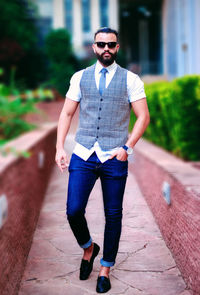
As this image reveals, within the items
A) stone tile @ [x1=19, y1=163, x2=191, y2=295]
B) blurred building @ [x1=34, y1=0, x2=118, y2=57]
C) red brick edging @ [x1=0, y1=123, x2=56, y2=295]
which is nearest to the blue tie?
red brick edging @ [x1=0, y1=123, x2=56, y2=295]

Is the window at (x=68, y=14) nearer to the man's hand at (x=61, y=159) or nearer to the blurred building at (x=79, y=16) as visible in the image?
the blurred building at (x=79, y=16)

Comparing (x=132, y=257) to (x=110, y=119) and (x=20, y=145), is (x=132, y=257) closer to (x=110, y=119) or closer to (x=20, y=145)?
(x=110, y=119)

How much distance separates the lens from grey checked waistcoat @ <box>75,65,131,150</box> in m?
3.41

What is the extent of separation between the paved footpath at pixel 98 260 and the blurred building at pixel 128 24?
16.4 m

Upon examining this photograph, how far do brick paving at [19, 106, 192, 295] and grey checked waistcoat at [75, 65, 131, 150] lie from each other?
1064 millimetres

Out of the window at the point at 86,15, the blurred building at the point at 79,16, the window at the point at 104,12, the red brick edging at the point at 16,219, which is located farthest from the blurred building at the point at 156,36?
the red brick edging at the point at 16,219

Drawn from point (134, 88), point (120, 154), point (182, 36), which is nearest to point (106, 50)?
point (134, 88)

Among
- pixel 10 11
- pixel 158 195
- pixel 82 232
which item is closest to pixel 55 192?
pixel 158 195

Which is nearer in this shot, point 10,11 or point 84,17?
point 10,11

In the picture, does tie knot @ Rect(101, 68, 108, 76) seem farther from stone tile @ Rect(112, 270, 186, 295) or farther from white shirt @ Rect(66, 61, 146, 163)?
stone tile @ Rect(112, 270, 186, 295)

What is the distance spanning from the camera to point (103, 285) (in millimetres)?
3625

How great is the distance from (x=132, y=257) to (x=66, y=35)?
21095 millimetres

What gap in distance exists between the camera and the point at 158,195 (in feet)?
17.8

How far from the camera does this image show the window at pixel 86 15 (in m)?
27.1
